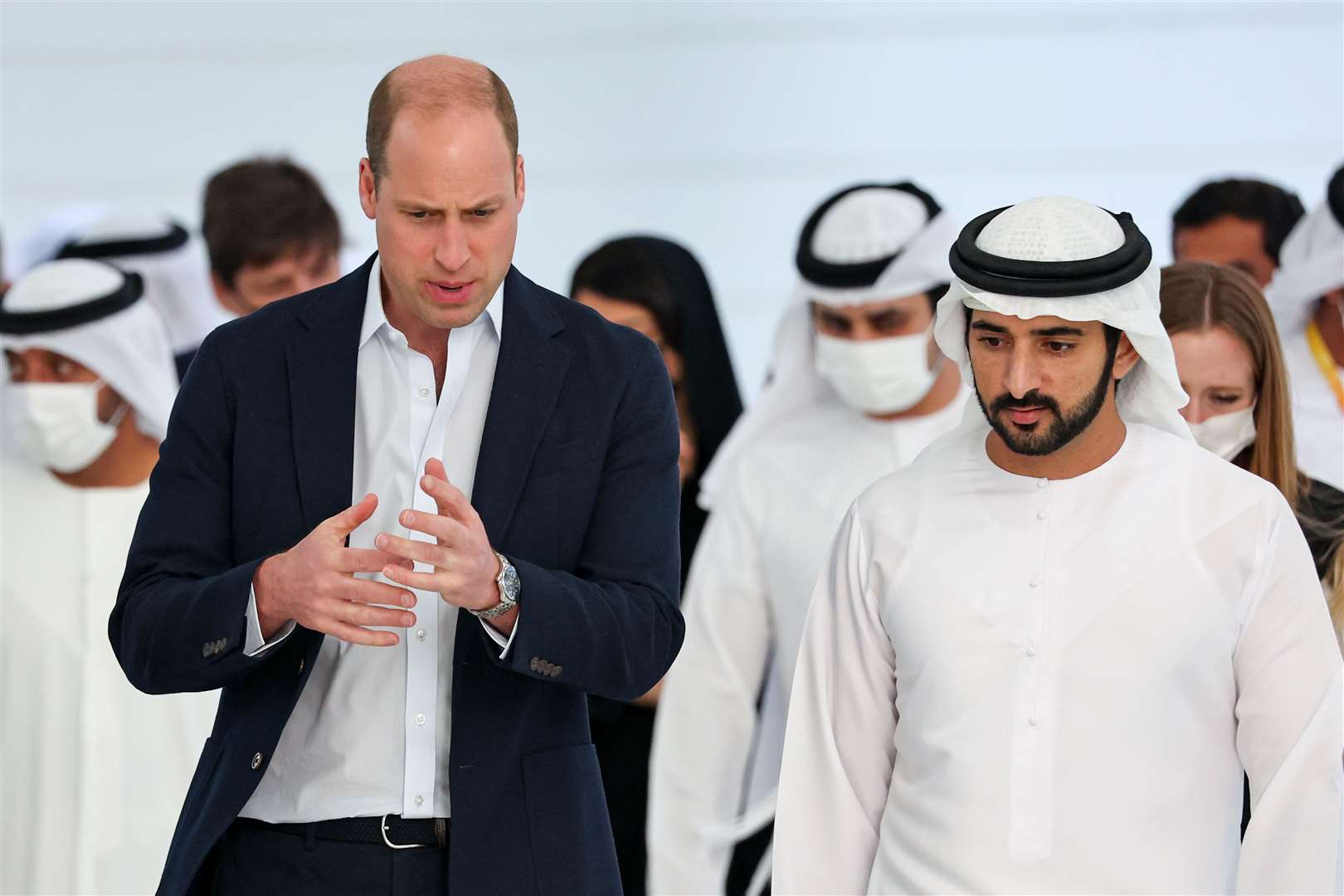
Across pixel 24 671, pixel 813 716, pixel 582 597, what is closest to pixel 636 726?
pixel 24 671

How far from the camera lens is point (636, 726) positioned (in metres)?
5.71

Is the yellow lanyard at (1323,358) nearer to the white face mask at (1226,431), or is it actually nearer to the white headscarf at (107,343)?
the white face mask at (1226,431)

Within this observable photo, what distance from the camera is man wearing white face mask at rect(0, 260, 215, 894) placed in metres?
5.64

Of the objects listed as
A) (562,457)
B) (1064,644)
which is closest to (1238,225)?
(1064,644)

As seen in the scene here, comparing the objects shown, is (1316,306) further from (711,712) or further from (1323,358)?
(711,712)

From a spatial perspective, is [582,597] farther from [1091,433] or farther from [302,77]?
[302,77]

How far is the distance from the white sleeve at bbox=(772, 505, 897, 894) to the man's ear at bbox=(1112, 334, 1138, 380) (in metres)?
0.52

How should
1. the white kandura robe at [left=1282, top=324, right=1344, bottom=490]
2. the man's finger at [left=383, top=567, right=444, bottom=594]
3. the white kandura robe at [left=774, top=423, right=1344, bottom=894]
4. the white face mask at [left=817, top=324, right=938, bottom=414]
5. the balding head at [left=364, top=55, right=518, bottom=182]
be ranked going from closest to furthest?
the man's finger at [left=383, top=567, right=444, bottom=594] < the balding head at [left=364, top=55, right=518, bottom=182] < the white kandura robe at [left=774, top=423, right=1344, bottom=894] < the white kandura robe at [left=1282, top=324, right=1344, bottom=490] < the white face mask at [left=817, top=324, right=938, bottom=414]

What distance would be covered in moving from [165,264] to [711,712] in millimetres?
3106

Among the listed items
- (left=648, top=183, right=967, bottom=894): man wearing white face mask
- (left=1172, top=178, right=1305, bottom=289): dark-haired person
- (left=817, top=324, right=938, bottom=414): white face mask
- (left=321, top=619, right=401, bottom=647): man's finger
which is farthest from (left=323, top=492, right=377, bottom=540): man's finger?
(left=1172, top=178, right=1305, bottom=289): dark-haired person

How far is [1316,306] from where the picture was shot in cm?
561

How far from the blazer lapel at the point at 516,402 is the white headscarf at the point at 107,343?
2.92 m

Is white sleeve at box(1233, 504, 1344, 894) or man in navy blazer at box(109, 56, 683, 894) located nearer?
man in navy blazer at box(109, 56, 683, 894)

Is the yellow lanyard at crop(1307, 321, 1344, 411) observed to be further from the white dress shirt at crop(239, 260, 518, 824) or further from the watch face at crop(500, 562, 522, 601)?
the watch face at crop(500, 562, 522, 601)
